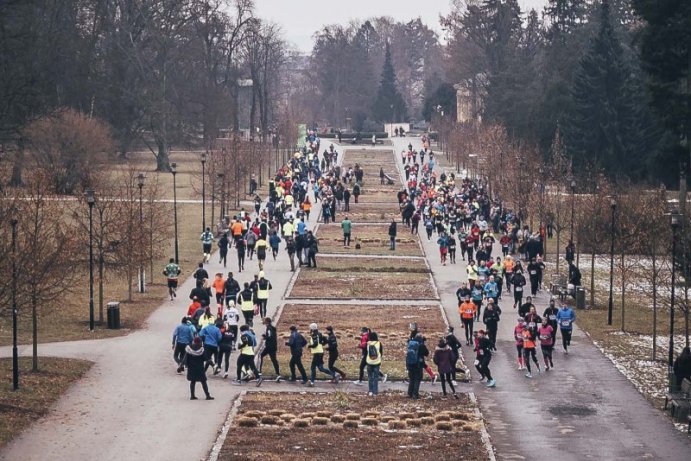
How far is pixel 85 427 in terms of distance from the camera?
26203mm

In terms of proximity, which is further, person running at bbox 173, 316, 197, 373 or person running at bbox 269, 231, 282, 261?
person running at bbox 269, 231, 282, 261

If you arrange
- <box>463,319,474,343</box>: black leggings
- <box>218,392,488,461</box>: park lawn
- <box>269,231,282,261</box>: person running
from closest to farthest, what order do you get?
<box>218,392,488,461</box>: park lawn
<box>463,319,474,343</box>: black leggings
<box>269,231,282,261</box>: person running

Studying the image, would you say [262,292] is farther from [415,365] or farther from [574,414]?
[574,414]

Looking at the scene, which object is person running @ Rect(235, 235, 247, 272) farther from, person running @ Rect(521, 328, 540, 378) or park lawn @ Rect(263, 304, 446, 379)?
person running @ Rect(521, 328, 540, 378)

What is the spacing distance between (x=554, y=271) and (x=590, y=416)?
81.7 feet

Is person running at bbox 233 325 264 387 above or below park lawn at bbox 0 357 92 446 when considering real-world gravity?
above

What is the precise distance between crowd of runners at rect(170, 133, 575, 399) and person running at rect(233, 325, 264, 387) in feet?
0.07

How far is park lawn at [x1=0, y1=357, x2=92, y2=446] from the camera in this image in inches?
1036

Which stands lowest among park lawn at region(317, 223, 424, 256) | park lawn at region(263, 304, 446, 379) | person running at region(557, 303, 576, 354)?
park lawn at region(263, 304, 446, 379)

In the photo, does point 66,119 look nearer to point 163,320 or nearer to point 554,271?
point 554,271

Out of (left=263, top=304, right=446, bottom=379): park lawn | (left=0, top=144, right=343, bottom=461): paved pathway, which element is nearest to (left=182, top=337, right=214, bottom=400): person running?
(left=0, top=144, right=343, bottom=461): paved pathway

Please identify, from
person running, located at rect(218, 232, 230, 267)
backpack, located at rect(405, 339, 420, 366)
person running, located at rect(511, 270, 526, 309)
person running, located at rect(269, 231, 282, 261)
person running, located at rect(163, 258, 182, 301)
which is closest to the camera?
backpack, located at rect(405, 339, 420, 366)

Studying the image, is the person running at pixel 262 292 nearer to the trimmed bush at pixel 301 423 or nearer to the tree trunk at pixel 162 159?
the trimmed bush at pixel 301 423

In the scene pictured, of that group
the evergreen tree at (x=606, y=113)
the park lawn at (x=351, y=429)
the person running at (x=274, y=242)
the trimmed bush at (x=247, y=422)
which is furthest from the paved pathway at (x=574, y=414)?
the evergreen tree at (x=606, y=113)
